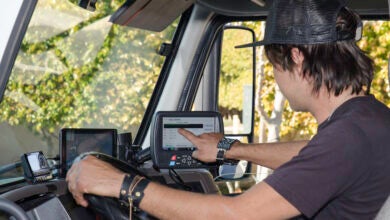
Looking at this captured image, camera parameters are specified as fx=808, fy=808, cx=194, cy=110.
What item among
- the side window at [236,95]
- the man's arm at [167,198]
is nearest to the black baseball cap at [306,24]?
the man's arm at [167,198]

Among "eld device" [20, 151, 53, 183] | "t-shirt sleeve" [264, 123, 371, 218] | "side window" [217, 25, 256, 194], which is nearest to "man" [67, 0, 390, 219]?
"t-shirt sleeve" [264, 123, 371, 218]

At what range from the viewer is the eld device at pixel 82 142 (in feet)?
11.1

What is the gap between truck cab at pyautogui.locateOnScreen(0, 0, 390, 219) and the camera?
10.4 feet

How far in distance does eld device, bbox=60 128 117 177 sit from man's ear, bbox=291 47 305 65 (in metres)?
1.06

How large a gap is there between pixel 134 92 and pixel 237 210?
2.46 m

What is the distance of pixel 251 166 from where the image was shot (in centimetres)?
516

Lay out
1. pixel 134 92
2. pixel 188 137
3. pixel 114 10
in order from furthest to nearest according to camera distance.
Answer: pixel 134 92 < pixel 114 10 < pixel 188 137

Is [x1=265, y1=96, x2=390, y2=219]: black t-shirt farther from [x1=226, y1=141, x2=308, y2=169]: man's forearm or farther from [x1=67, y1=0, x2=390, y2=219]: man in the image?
[x1=226, y1=141, x2=308, y2=169]: man's forearm

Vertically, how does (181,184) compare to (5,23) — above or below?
below

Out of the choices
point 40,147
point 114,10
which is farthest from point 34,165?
point 114,10

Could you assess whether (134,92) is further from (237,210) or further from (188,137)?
(237,210)

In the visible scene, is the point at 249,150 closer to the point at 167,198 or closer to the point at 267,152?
the point at 267,152

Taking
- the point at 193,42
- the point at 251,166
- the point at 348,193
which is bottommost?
the point at 251,166

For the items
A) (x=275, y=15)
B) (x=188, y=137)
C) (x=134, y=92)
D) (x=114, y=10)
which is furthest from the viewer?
(x=134, y=92)
